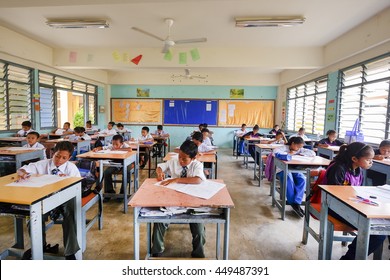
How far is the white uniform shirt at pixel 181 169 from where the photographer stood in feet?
6.28

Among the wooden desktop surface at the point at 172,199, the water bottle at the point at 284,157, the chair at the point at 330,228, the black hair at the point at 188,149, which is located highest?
the black hair at the point at 188,149

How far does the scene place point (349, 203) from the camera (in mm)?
1471

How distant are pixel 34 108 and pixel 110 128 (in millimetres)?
2067

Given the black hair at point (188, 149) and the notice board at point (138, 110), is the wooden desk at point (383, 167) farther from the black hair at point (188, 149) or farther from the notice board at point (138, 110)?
the notice board at point (138, 110)

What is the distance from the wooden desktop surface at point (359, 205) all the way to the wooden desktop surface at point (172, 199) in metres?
0.77

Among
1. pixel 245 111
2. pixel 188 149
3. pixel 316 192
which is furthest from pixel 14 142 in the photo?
pixel 245 111

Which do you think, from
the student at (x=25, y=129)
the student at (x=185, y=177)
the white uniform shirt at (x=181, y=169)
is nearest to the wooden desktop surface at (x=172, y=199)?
the student at (x=185, y=177)

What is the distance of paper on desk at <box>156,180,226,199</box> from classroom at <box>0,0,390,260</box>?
19 centimetres

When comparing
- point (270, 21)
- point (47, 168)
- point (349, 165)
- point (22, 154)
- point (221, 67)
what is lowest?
point (22, 154)

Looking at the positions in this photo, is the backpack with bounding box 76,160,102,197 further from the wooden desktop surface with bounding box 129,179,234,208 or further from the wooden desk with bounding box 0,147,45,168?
the wooden desk with bounding box 0,147,45,168

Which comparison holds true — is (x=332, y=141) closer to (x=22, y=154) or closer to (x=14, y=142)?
(x=22, y=154)

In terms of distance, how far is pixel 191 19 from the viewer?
4207mm

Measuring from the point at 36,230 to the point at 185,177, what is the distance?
1.08 meters
